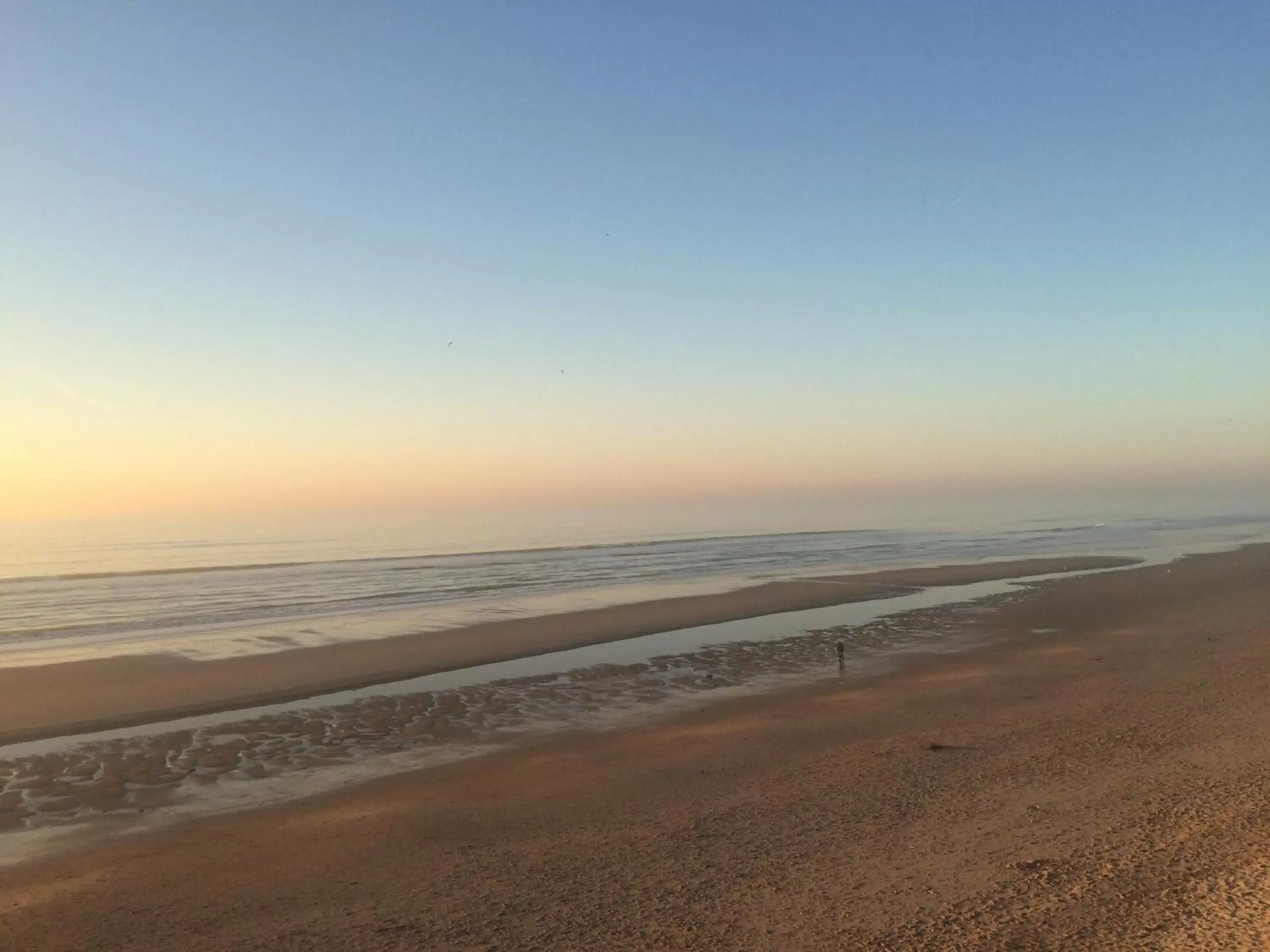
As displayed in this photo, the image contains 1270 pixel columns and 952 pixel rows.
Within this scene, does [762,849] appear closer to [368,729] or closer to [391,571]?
[368,729]

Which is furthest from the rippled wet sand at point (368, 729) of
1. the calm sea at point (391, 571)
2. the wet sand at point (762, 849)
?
the calm sea at point (391, 571)

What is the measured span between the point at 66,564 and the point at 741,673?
2116 inches

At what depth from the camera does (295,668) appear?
21.0m

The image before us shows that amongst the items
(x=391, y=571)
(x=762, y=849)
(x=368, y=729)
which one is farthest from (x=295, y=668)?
(x=391, y=571)

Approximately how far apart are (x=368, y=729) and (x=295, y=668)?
698 cm

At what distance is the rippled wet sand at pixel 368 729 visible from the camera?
39.1ft

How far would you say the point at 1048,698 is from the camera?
14.8 meters

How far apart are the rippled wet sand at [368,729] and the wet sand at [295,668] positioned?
6.69ft

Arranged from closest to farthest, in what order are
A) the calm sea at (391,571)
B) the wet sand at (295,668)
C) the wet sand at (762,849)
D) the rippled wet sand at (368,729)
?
the wet sand at (762,849), the rippled wet sand at (368,729), the wet sand at (295,668), the calm sea at (391,571)

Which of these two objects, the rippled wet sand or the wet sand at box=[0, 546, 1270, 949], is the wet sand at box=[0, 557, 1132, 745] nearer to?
the rippled wet sand

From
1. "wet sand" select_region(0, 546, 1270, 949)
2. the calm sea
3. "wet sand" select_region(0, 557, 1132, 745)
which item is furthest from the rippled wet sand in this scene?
the calm sea

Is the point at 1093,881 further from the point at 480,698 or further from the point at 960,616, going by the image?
the point at 960,616

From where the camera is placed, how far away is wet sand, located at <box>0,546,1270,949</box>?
6.73m

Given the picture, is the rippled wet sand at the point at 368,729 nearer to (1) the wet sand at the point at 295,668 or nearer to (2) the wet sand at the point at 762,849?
(2) the wet sand at the point at 762,849
